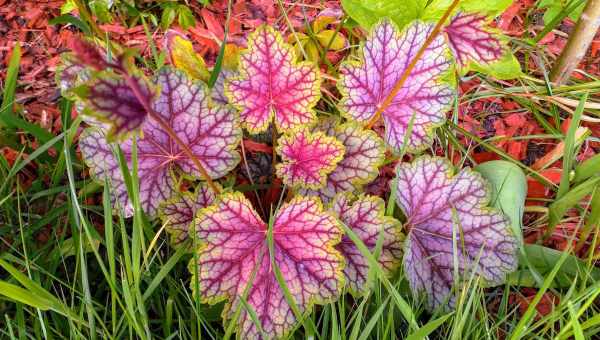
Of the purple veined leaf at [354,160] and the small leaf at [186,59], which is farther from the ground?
the small leaf at [186,59]

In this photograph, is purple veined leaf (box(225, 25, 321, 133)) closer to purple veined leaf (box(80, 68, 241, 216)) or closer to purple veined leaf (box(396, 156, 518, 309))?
purple veined leaf (box(80, 68, 241, 216))

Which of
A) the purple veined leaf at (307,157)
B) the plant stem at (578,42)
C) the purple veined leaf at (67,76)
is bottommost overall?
the purple veined leaf at (307,157)

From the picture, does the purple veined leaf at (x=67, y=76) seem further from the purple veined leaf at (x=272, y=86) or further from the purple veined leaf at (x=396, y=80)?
the purple veined leaf at (x=396, y=80)

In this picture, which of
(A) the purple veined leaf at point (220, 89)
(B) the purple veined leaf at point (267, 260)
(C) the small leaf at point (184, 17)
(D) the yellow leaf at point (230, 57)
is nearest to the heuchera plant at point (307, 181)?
(B) the purple veined leaf at point (267, 260)

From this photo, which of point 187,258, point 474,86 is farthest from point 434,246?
point 474,86

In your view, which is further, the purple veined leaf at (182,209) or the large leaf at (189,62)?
the large leaf at (189,62)

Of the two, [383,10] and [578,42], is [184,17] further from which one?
[578,42]

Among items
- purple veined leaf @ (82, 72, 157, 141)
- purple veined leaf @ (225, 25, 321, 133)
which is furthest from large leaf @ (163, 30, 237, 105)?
purple veined leaf @ (82, 72, 157, 141)

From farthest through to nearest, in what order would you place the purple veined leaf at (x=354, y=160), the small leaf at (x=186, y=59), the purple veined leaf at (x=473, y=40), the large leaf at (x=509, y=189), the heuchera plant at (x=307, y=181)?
the small leaf at (x=186, y=59)
the large leaf at (x=509, y=189)
the purple veined leaf at (x=354, y=160)
the heuchera plant at (x=307, y=181)
the purple veined leaf at (x=473, y=40)

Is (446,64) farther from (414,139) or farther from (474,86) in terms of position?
(474,86)
